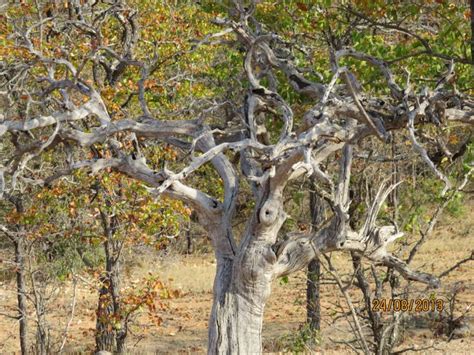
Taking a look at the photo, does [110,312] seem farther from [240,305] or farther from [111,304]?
[240,305]

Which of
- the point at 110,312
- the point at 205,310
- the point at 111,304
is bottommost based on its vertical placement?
the point at 205,310

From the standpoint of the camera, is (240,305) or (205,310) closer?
(240,305)

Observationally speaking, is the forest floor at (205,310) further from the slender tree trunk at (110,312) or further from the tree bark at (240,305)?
the tree bark at (240,305)

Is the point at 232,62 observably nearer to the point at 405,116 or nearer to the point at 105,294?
the point at 105,294

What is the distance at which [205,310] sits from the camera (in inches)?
914

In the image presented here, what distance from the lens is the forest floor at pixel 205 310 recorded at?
16.1 meters

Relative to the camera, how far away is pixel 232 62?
13328 mm

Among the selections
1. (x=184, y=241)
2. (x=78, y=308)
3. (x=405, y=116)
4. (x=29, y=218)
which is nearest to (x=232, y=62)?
(x=29, y=218)

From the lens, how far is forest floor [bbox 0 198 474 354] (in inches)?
635

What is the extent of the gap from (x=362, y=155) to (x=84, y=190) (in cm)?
461
